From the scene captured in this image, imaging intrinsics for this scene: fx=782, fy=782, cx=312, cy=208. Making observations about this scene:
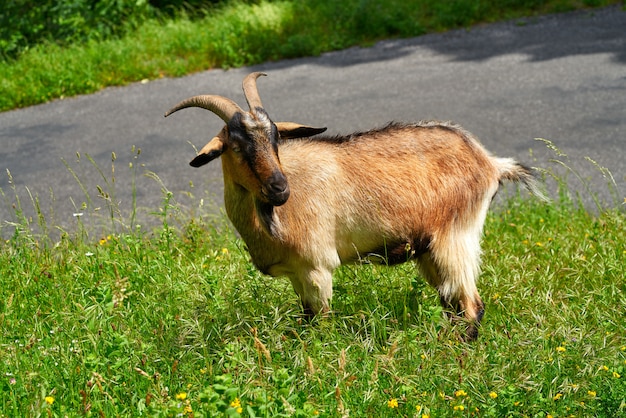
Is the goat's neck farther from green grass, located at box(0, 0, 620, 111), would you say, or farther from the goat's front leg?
green grass, located at box(0, 0, 620, 111)

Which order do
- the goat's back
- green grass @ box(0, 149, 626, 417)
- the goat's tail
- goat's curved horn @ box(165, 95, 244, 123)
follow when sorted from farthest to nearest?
the goat's tail
the goat's back
goat's curved horn @ box(165, 95, 244, 123)
green grass @ box(0, 149, 626, 417)

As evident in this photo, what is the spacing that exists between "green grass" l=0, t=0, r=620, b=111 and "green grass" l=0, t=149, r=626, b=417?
490 centimetres

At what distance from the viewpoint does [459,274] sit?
4.37 meters

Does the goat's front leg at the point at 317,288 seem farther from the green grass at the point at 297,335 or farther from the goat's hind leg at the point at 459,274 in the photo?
the goat's hind leg at the point at 459,274

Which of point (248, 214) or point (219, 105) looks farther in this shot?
point (248, 214)

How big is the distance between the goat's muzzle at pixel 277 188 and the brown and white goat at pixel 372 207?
0.72 ft

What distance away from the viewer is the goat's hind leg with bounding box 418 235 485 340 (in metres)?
4.37

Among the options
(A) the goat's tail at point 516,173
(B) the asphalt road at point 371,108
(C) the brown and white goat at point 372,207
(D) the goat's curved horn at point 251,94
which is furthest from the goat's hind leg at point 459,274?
(B) the asphalt road at point 371,108

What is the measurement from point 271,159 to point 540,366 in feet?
5.48

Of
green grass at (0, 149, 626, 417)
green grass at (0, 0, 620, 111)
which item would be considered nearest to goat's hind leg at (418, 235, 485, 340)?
green grass at (0, 149, 626, 417)

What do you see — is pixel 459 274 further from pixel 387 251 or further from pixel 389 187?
pixel 389 187

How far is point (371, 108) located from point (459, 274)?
476 cm

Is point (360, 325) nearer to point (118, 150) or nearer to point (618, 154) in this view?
point (618, 154)

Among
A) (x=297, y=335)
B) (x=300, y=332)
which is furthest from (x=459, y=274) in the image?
(x=297, y=335)
